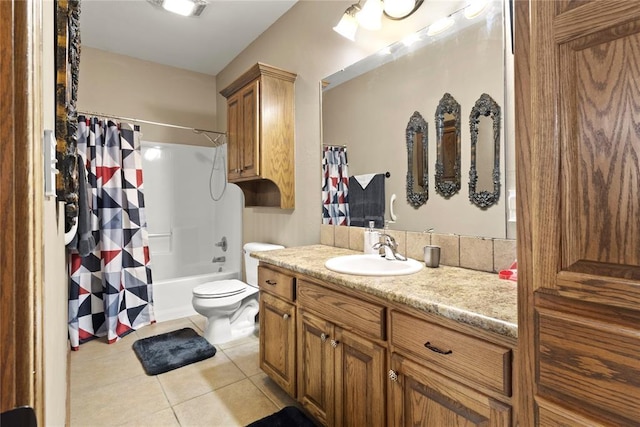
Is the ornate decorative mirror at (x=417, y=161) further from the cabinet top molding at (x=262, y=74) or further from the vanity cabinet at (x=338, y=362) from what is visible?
the cabinet top molding at (x=262, y=74)

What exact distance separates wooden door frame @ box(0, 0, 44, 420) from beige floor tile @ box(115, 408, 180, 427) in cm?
152

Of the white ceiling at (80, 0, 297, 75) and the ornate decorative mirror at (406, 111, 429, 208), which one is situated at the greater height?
the white ceiling at (80, 0, 297, 75)

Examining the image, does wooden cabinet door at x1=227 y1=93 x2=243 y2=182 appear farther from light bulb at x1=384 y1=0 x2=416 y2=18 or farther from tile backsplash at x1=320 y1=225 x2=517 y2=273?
tile backsplash at x1=320 y1=225 x2=517 y2=273

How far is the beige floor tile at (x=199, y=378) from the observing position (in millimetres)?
1873

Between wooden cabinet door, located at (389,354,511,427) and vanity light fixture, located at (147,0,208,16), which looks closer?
wooden cabinet door, located at (389,354,511,427)

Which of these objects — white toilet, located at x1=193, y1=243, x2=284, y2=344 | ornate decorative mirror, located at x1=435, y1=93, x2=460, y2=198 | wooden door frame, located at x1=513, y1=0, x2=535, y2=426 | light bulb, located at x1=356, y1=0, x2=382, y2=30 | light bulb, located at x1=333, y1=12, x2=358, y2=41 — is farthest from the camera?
white toilet, located at x1=193, y1=243, x2=284, y2=344

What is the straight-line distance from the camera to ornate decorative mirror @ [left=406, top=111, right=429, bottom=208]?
1.66 m

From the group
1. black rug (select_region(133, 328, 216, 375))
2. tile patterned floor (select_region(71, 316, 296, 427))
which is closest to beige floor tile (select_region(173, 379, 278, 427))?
tile patterned floor (select_region(71, 316, 296, 427))

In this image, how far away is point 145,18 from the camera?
2609 millimetres

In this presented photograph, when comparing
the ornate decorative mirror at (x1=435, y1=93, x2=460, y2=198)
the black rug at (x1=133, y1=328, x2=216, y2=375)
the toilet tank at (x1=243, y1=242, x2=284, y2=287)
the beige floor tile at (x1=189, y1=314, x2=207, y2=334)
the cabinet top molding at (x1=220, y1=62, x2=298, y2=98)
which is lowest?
the black rug at (x1=133, y1=328, x2=216, y2=375)

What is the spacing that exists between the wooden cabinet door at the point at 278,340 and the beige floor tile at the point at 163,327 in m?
1.26

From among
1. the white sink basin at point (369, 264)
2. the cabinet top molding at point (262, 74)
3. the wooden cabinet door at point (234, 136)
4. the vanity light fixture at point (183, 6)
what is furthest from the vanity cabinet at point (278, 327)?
the vanity light fixture at point (183, 6)

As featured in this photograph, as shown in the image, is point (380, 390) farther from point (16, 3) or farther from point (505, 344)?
point (16, 3)

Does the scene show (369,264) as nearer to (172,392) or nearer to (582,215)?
(582,215)
